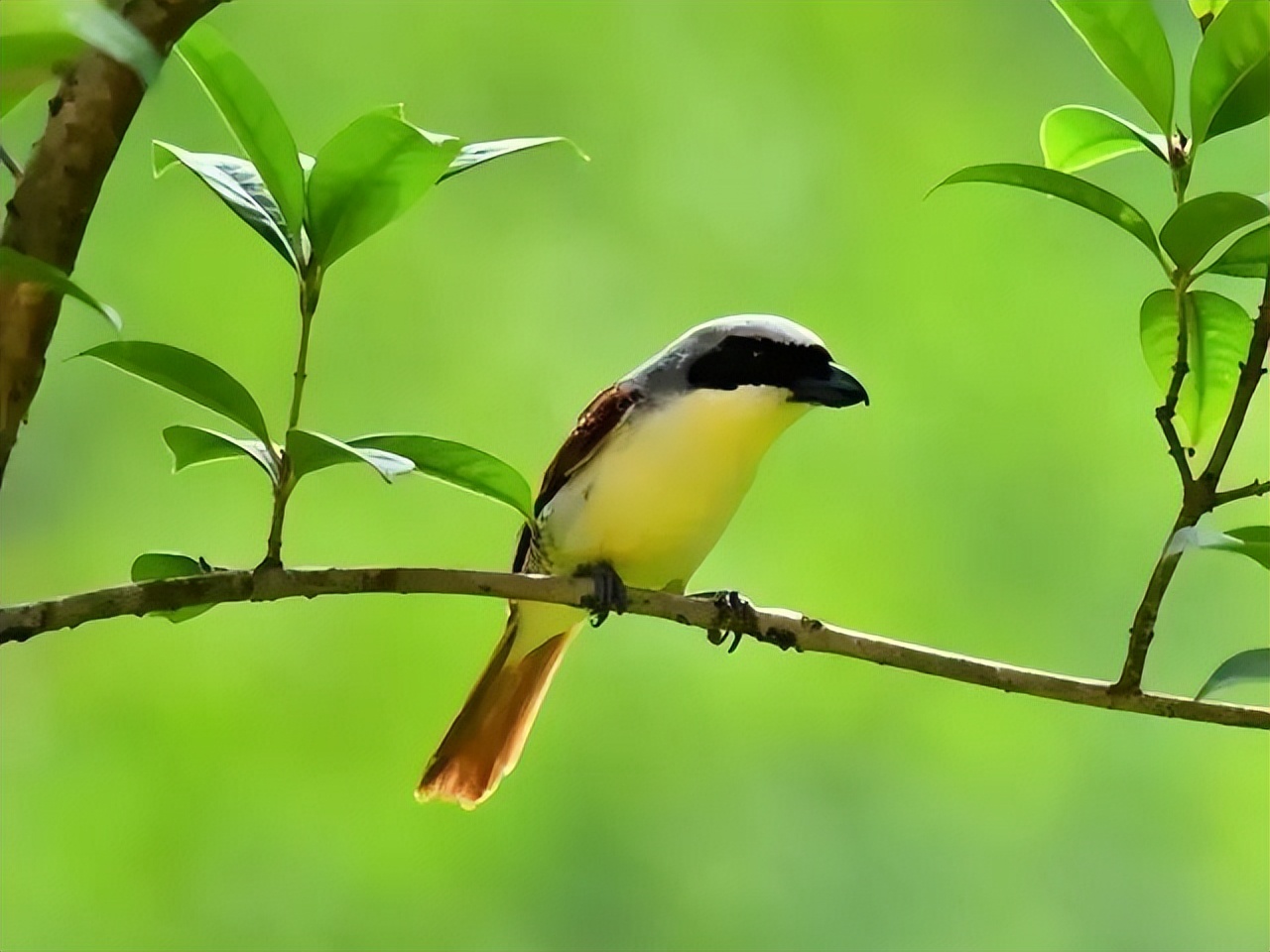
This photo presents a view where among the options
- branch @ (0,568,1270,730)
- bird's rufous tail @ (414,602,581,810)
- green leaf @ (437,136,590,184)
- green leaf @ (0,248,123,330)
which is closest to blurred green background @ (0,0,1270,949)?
bird's rufous tail @ (414,602,581,810)

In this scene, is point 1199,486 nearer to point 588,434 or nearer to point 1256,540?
point 1256,540

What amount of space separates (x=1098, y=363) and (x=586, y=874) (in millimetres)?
892

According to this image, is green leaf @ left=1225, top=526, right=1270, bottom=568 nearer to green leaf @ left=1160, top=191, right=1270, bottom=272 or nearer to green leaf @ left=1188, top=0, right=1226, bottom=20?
green leaf @ left=1160, top=191, right=1270, bottom=272

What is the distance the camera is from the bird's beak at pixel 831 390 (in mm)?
1161

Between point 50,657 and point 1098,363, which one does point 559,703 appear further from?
point 1098,363

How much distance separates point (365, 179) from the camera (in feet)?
2.65

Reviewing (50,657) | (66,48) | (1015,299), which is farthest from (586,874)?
(66,48)

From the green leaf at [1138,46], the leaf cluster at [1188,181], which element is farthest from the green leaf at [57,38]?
the green leaf at [1138,46]

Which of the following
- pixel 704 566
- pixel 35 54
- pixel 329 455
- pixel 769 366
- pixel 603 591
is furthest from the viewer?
pixel 704 566

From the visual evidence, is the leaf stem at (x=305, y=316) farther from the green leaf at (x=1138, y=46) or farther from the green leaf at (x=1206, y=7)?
the green leaf at (x=1206, y=7)

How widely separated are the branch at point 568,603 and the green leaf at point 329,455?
A: 72 mm

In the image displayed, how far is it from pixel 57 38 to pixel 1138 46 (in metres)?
0.61

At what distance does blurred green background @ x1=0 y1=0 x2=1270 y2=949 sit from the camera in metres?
1.63

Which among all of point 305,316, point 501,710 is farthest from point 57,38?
point 501,710
